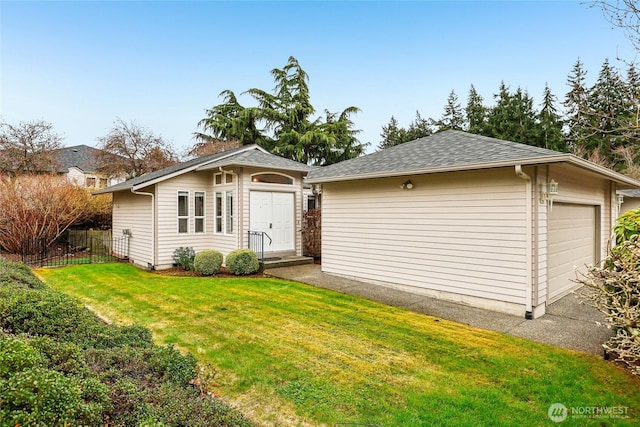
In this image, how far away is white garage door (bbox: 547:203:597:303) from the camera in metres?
6.63

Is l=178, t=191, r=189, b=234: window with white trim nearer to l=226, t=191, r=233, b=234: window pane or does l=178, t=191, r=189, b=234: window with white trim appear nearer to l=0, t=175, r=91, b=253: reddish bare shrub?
l=226, t=191, r=233, b=234: window pane

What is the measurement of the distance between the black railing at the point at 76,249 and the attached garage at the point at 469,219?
9250mm

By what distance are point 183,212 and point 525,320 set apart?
9862 mm

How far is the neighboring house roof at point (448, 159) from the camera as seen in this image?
221 inches

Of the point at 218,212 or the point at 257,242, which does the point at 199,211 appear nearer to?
the point at 218,212

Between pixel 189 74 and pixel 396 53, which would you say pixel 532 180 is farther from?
pixel 189 74

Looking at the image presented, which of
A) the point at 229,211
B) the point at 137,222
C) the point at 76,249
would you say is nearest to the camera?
the point at 229,211

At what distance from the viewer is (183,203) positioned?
11141 millimetres

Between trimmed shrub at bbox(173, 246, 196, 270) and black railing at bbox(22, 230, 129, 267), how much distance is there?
341 centimetres

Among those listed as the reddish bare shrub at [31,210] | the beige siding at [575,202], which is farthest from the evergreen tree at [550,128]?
the reddish bare shrub at [31,210]

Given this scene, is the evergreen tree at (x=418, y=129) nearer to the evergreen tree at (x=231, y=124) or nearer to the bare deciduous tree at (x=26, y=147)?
the evergreen tree at (x=231, y=124)

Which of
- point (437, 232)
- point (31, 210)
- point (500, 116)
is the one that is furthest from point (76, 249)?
point (500, 116)

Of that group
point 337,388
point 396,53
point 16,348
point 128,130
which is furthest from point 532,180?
point 128,130

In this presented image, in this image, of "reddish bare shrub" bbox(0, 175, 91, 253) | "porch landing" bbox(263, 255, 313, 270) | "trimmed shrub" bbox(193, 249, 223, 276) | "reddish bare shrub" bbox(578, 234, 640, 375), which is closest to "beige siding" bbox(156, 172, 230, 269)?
"trimmed shrub" bbox(193, 249, 223, 276)
